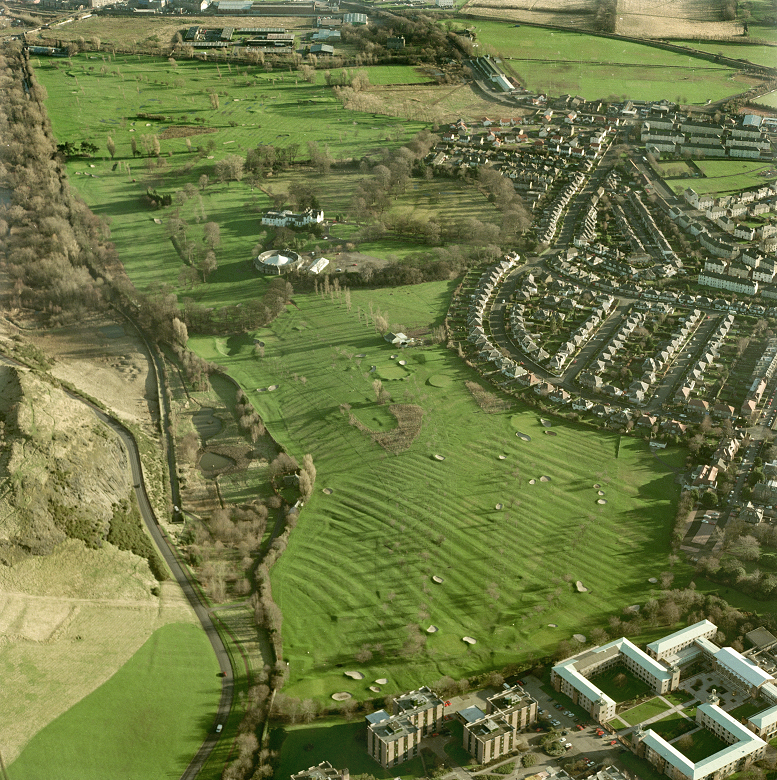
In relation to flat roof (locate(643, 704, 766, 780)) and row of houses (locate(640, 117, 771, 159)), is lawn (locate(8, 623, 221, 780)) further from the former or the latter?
row of houses (locate(640, 117, 771, 159))

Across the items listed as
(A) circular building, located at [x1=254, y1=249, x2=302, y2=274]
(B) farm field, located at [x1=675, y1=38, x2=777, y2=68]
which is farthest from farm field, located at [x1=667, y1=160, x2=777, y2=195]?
(A) circular building, located at [x1=254, y1=249, x2=302, y2=274]

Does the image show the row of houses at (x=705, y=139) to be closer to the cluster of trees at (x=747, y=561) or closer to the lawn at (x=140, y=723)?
the cluster of trees at (x=747, y=561)

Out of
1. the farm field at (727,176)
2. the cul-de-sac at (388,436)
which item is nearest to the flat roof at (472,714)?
the cul-de-sac at (388,436)

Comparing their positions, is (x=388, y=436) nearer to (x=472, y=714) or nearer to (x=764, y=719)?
(x=472, y=714)

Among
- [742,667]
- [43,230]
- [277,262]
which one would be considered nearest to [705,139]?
[277,262]

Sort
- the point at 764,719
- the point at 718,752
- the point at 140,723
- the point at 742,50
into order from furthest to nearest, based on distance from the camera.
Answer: the point at 742,50, the point at 140,723, the point at 764,719, the point at 718,752

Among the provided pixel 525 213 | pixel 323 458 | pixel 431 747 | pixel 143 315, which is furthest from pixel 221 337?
pixel 431 747
